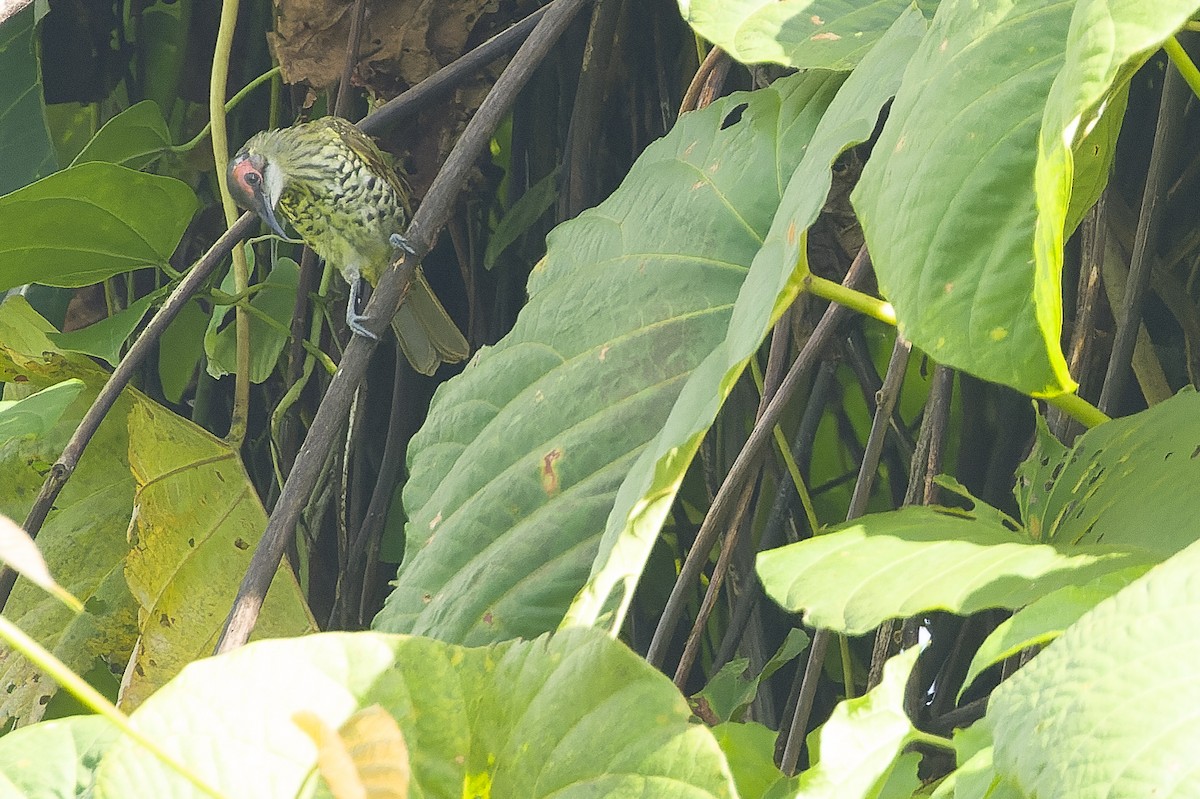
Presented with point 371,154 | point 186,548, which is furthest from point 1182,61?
point 371,154

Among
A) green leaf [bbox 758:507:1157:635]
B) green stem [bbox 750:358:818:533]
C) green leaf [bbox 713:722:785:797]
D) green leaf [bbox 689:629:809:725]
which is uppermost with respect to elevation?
green leaf [bbox 758:507:1157:635]

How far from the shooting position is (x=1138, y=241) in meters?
0.92

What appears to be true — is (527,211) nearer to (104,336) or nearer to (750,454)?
(104,336)

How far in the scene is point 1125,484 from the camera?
0.66 meters

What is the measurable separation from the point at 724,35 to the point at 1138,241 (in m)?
0.39

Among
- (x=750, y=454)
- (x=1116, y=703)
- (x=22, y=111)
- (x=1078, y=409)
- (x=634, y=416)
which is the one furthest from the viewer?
(x=22, y=111)

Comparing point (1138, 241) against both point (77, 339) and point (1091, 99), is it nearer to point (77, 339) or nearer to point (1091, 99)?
Result: point (1091, 99)

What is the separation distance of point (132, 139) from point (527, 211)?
1.82 ft

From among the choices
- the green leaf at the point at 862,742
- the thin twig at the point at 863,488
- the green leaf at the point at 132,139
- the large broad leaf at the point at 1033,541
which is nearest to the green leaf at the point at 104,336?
the green leaf at the point at 132,139

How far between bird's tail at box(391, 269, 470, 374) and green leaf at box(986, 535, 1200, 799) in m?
1.13

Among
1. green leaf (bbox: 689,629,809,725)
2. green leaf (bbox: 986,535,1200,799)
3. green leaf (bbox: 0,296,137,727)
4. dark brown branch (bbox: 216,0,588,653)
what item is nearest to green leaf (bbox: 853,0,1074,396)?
green leaf (bbox: 986,535,1200,799)

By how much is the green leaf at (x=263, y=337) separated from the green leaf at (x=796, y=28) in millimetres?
863

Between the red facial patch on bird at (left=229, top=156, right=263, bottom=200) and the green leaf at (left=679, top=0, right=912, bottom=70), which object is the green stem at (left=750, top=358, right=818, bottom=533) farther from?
the red facial patch on bird at (left=229, top=156, right=263, bottom=200)

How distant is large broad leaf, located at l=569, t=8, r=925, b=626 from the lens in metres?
0.53
